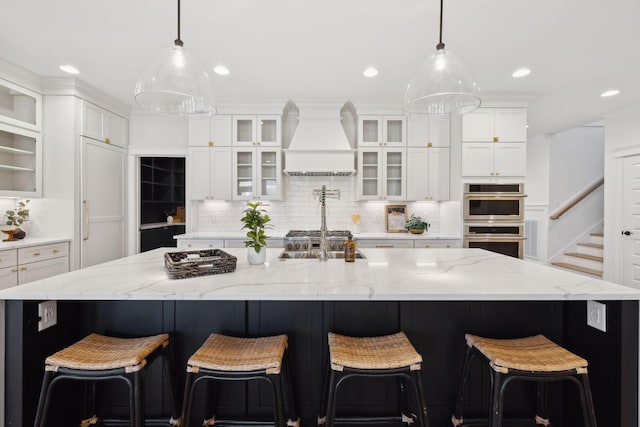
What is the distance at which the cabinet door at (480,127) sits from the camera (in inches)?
156

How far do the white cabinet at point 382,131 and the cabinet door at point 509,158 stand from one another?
117 cm

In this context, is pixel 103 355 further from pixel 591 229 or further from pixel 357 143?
pixel 591 229

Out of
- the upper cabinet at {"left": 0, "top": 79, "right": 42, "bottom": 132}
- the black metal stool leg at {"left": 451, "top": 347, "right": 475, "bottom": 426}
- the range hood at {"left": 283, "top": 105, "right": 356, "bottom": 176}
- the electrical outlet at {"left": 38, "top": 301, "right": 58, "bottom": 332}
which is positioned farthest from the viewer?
the range hood at {"left": 283, "top": 105, "right": 356, "bottom": 176}

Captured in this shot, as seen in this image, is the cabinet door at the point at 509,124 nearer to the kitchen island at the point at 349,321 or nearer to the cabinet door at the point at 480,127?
the cabinet door at the point at 480,127

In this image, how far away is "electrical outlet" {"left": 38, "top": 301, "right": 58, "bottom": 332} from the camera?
1444mm

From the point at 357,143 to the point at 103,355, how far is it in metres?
3.62

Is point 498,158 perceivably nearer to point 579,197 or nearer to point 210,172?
point 579,197

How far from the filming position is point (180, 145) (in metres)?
4.51

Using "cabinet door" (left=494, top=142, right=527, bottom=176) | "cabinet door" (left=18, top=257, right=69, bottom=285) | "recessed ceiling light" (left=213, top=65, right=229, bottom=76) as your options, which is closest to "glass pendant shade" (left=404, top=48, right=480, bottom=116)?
"recessed ceiling light" (left=213, top=65, right=229, bottom=76)

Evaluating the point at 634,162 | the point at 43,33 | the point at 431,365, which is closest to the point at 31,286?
the point at 431,365

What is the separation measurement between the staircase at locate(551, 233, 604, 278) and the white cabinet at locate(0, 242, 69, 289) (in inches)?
288

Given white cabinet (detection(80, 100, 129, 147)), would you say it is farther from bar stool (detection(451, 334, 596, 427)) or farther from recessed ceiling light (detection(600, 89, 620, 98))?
recessed ceiling light (detection(600, 89, 620, 98))

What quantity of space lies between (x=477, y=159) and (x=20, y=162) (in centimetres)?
532

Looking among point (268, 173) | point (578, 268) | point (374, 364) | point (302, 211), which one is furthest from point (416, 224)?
point (578, 268)
